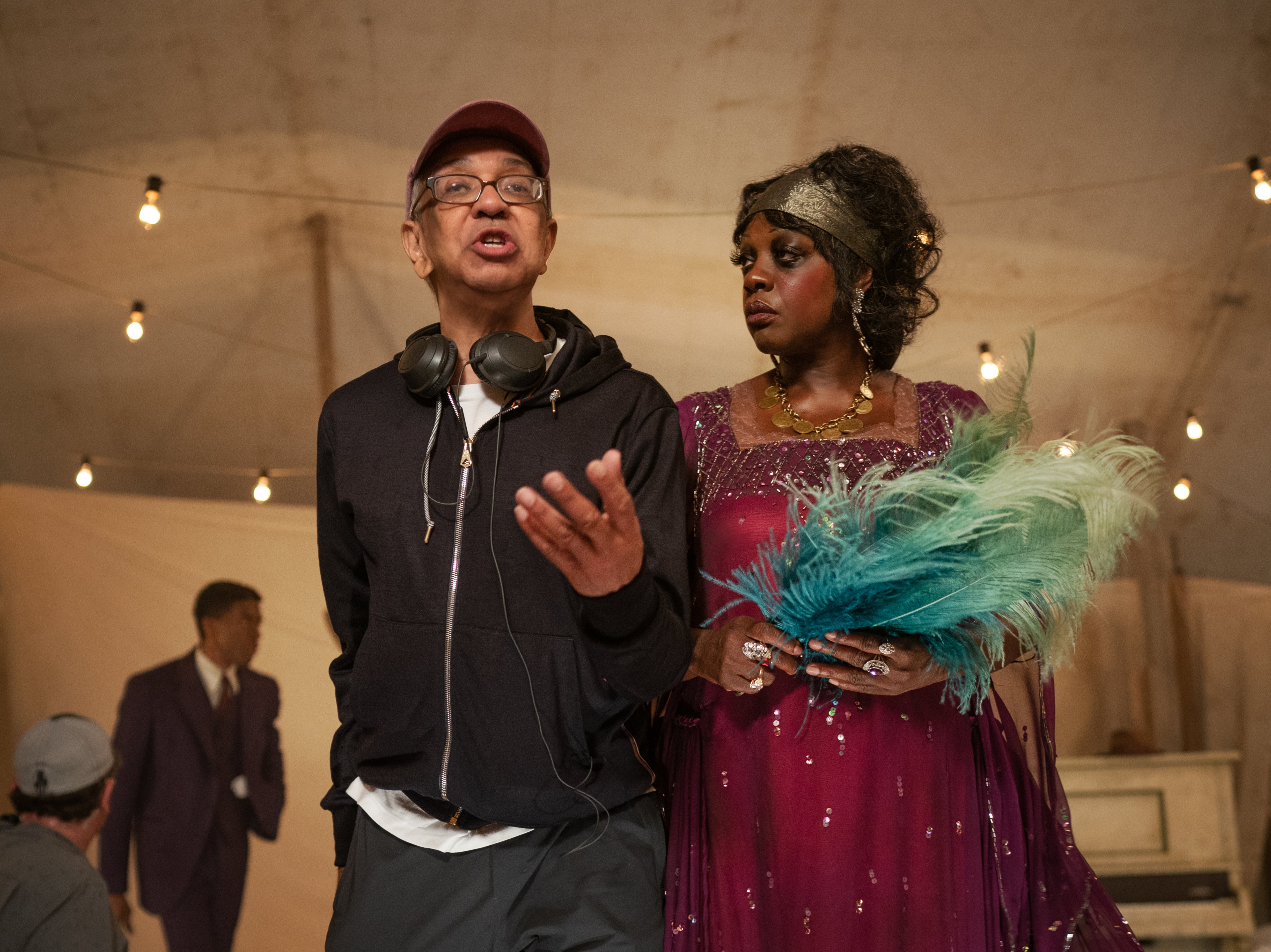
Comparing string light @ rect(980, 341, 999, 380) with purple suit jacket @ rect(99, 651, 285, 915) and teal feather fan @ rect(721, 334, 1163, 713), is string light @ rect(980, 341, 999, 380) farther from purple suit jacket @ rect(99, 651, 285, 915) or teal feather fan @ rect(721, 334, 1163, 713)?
purple suit jacket @ rect(99, 651, 285, 915)

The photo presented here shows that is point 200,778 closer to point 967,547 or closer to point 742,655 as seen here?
point 742,655

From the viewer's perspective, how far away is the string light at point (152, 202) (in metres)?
4.17

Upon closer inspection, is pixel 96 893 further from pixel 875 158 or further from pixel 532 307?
pixel 875 158

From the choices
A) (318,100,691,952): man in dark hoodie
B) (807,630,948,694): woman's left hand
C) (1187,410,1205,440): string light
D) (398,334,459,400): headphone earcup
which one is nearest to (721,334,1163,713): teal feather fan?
(807,630,948,694): woman's left hand

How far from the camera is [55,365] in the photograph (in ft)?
15.8

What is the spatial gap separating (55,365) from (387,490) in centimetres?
399

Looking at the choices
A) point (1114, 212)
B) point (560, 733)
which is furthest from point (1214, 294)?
point (560, 733)

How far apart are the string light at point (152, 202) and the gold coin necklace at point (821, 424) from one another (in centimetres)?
314

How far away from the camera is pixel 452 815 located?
1.46m

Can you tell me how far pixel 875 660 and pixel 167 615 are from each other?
13.5ft

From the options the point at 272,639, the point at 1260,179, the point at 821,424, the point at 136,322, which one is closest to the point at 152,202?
the point at 136,322

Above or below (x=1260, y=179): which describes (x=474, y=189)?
below

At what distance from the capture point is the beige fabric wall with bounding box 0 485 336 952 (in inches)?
182

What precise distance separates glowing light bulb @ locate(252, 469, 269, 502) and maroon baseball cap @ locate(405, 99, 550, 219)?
3.63 meters
